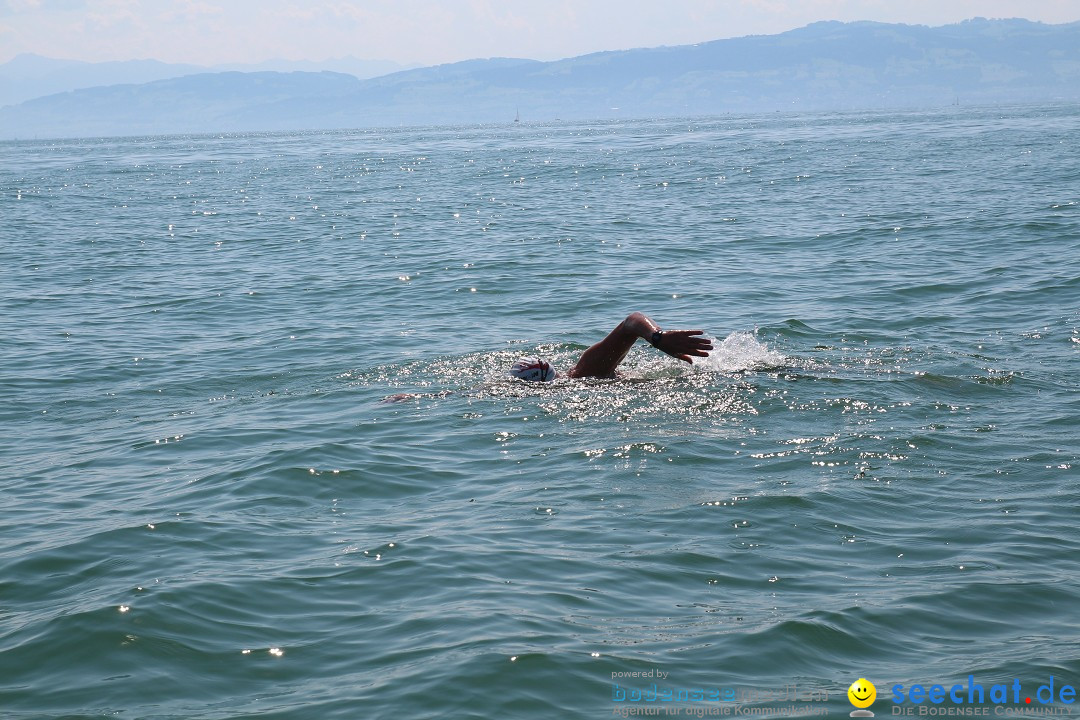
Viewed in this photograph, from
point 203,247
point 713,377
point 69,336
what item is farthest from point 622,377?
point 203,247

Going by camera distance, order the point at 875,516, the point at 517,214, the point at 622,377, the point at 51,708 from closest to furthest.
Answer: the point at 51,708, the point at 875,516, the point at 622,377, the point at 517,214

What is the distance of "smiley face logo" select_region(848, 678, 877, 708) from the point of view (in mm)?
5784

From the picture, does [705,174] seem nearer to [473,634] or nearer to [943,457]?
[943,457]

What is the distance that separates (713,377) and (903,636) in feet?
21.1

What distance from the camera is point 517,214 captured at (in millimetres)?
35469

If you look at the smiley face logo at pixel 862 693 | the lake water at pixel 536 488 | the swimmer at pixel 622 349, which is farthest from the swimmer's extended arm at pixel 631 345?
the smiley face logo at pixel 862 693

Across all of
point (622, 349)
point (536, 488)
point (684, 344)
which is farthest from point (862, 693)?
point (622, 349)

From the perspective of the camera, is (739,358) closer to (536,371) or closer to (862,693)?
(536,371)

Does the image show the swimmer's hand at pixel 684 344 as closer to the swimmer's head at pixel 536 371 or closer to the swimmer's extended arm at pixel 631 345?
the swimmer's extended arm at pixel 631 345

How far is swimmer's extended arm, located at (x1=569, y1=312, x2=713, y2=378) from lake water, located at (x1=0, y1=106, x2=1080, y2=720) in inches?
13.6

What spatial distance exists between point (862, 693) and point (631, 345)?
22.1ft

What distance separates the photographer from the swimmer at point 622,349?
10.9 metres

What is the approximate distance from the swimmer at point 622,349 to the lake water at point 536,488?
0.78 ft

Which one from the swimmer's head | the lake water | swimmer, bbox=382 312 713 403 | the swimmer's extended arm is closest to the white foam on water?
the lake water
